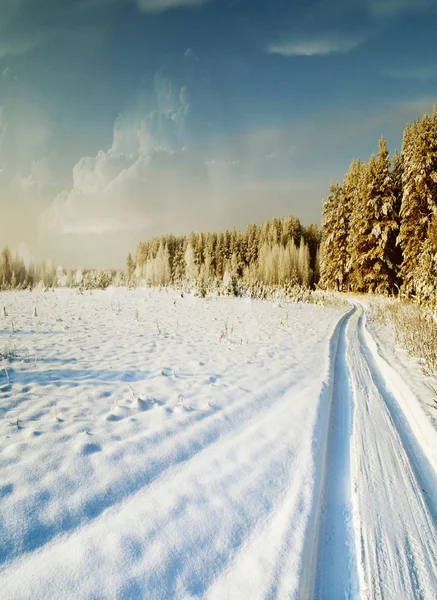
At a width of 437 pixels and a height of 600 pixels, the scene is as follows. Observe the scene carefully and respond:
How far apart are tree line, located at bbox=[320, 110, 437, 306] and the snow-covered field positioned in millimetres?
18300

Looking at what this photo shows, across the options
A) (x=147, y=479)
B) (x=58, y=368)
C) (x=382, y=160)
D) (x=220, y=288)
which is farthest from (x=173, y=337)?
(x=382, y=160)

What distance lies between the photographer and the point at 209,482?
276 cm

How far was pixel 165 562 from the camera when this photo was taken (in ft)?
6.50

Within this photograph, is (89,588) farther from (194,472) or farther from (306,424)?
(306,424)

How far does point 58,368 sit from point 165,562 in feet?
13.0

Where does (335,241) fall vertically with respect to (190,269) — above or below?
above

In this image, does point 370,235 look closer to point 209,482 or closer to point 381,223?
point 381,223

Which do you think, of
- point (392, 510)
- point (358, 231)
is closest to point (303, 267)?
point (358, 231)

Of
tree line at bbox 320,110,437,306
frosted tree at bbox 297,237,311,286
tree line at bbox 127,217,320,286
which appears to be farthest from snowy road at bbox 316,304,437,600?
tree line at bbox 127,217,320,286

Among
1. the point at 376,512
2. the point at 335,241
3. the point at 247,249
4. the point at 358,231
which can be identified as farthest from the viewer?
the point at 247,249

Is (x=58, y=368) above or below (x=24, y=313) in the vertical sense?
below

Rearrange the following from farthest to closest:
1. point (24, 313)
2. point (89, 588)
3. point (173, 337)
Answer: point (24, 313), point (173, 337), point (89, 588)

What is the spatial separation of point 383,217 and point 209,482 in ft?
97.3

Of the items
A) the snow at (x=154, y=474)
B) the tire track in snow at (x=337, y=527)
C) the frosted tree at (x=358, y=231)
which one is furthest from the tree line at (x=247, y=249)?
the tire track in snow at (x=337, y=527)
